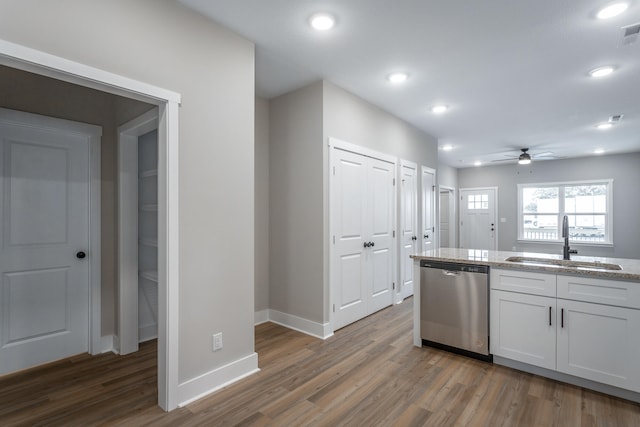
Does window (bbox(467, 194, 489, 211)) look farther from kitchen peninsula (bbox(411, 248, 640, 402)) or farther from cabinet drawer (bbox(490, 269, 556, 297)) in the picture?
cabinet drawer (bbox(490, 269, 556, 297))

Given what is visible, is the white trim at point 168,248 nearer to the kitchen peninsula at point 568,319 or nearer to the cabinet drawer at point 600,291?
the kitchen peninsula at point 568,319

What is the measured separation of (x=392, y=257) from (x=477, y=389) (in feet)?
7.35

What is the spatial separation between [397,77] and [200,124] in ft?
7.07

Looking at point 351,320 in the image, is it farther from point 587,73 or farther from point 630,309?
point 587,73

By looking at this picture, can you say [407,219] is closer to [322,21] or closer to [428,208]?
[428,208]

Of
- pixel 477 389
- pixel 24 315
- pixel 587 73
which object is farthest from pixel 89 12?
pixel 587 73

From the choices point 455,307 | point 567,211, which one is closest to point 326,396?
point 455,307

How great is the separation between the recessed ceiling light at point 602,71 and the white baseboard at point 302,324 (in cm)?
372

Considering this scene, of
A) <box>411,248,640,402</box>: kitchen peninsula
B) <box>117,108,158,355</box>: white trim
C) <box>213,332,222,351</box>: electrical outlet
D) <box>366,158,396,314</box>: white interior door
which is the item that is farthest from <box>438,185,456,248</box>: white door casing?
<box>117,108,158,355</box>: white trim

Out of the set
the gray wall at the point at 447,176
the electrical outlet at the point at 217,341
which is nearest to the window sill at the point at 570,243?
the gray wall at the point at 447,176

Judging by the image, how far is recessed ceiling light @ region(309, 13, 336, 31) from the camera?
2299mm

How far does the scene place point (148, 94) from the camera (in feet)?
6.47

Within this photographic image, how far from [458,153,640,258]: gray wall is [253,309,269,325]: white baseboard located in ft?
24.2

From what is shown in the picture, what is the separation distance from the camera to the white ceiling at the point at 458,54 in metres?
2.22
